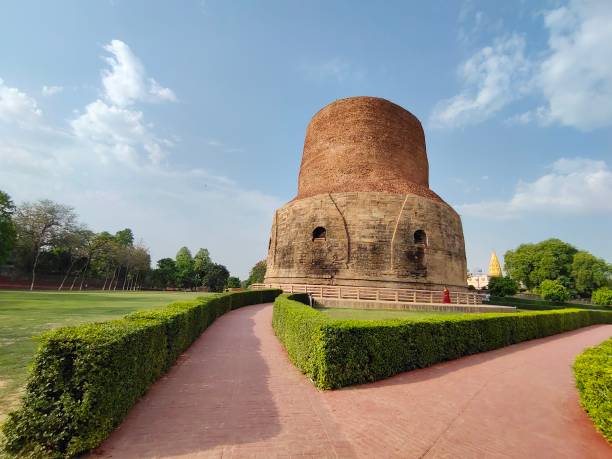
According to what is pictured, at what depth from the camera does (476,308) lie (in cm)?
1509

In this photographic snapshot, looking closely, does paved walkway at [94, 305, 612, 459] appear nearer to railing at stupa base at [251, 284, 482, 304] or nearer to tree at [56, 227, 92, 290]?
railing at stupa base at [251, 284, 482, 304]

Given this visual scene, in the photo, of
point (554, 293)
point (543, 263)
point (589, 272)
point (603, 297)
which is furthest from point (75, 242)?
Result: point (589, 272)

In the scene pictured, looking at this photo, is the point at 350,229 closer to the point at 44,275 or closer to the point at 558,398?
the point at 558,398

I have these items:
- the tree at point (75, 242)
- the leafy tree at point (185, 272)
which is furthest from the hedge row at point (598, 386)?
the leafy tree at point (185, 272)

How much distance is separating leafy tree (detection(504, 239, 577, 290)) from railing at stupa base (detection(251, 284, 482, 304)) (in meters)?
37.4

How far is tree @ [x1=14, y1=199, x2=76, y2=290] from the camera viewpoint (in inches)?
1268

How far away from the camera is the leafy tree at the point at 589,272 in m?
44.8

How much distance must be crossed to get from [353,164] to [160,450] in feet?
73.8

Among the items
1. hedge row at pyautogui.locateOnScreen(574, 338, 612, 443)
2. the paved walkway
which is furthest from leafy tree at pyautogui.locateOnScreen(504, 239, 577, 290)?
hedge row at pyautogui.locateOnScreen(574, 338, 612, 443)

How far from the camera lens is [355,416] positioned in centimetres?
380

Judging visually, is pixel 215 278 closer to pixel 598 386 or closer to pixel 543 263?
pixel 543 263

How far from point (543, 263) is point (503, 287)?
66.8 ft

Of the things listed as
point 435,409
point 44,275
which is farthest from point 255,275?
point 435,409

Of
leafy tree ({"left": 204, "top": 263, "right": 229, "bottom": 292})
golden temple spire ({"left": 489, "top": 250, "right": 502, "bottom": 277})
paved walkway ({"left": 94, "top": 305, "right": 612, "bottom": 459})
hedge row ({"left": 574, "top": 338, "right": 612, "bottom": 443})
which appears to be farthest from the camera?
golden temple spire ({"left": 489, "top": 250, "right": 502, "bottom": 277})
